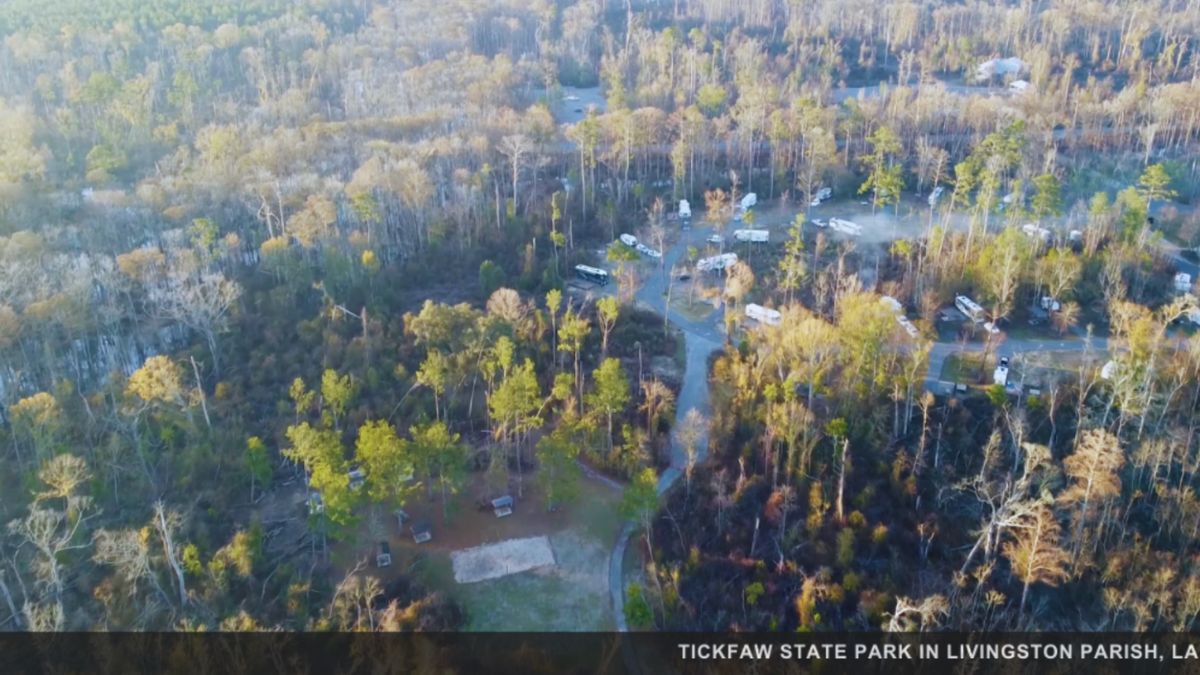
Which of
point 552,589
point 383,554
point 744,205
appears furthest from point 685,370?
point 744,205

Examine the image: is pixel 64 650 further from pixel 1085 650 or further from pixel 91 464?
pixel 1085 650

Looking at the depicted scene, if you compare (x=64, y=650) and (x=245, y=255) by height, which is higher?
(x=245, y=255)

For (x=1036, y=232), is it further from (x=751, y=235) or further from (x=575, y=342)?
(x=575, y=342)

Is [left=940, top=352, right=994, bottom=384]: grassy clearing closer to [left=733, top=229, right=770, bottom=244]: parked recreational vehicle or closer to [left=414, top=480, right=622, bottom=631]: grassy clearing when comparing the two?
[left=733, top=229, right=770, bottom=244]: parked recreational vehicle

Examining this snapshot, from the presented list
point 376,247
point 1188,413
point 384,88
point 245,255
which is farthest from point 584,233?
point 1188,413

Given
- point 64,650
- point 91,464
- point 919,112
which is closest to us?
point 64,650

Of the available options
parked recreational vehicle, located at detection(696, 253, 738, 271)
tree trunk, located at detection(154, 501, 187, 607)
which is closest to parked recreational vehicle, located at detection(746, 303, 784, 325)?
parked recreational vehicle, located at detection(696, 253, 738, 271)
